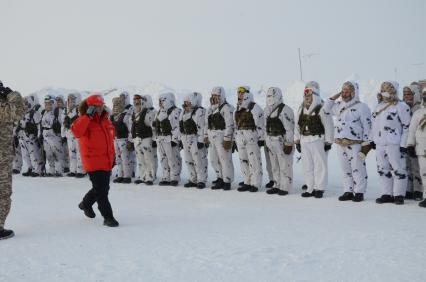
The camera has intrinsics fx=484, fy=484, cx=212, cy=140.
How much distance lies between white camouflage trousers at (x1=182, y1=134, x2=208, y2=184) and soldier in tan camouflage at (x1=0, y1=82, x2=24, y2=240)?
18.9ft

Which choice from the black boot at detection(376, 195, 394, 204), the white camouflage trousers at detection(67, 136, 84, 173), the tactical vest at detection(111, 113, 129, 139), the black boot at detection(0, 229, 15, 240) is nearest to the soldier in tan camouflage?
the black boot at detection(0, 229, 15, 240)

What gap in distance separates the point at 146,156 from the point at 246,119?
10.1ft

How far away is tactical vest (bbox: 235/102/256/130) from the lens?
35.4ft

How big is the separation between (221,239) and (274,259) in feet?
3.66

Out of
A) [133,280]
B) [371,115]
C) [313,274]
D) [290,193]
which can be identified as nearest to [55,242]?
[133,280]

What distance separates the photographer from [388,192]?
8.91m

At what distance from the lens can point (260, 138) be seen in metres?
10.8

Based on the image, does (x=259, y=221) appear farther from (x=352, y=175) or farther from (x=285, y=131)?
(x=285, y=131)

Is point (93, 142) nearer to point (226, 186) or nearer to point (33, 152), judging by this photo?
point (226, 186)

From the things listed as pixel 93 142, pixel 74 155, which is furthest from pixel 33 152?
pixel 93 142

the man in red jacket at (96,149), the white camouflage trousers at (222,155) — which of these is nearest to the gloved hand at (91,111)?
the man in red jacket at (96,149)

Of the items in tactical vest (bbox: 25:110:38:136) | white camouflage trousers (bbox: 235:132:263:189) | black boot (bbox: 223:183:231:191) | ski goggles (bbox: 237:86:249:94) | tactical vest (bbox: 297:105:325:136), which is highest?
ski goggles (bbox: 237:86:249:94)

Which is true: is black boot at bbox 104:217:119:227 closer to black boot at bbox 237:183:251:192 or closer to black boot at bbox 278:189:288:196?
black boot at bbox 278:189:288:196

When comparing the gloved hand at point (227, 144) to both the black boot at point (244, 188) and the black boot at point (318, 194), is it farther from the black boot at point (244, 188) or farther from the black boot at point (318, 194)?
the black boot at point (318, 194)
